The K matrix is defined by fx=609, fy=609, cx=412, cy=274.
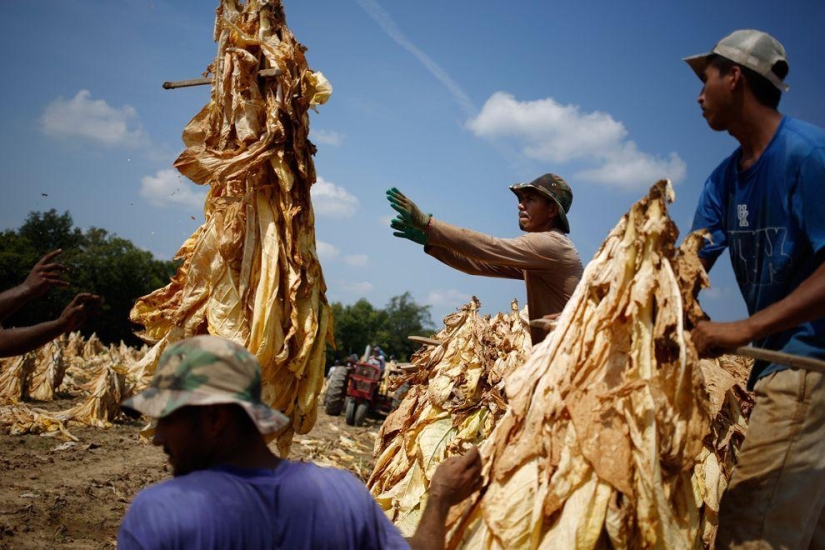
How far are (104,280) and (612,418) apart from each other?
170ft

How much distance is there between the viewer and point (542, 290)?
402cm

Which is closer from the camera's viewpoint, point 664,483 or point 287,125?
point 664,483

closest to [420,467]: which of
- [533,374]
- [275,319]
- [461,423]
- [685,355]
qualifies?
[461,423]

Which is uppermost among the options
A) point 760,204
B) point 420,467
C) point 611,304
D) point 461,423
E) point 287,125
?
point 287,125

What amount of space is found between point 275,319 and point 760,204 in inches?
138

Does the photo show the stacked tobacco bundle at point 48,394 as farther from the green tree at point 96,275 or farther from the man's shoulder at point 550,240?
the green tree at point 96,275

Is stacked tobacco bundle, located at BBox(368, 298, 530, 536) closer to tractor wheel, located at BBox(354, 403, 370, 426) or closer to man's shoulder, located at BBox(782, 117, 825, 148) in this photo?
man's shoulder, located at BBox(782, 117, 825, 148)

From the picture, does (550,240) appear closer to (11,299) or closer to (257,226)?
(257,226)

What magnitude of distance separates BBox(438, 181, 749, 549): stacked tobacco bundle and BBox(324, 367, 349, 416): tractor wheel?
56.1 feet

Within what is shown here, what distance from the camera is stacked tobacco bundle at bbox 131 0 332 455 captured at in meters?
4.86

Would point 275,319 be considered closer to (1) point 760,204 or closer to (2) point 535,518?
(2) point 535,518

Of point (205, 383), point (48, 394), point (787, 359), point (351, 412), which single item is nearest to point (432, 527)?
point (205, 383)

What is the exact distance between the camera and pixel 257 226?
5031 millimetres

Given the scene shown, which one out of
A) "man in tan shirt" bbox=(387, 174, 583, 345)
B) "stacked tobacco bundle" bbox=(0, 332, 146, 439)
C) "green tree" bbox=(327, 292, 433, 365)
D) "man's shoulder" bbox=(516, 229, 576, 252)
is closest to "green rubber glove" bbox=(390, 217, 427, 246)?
"man in tan shirt" bbox=(387, 174, 583, 345)
